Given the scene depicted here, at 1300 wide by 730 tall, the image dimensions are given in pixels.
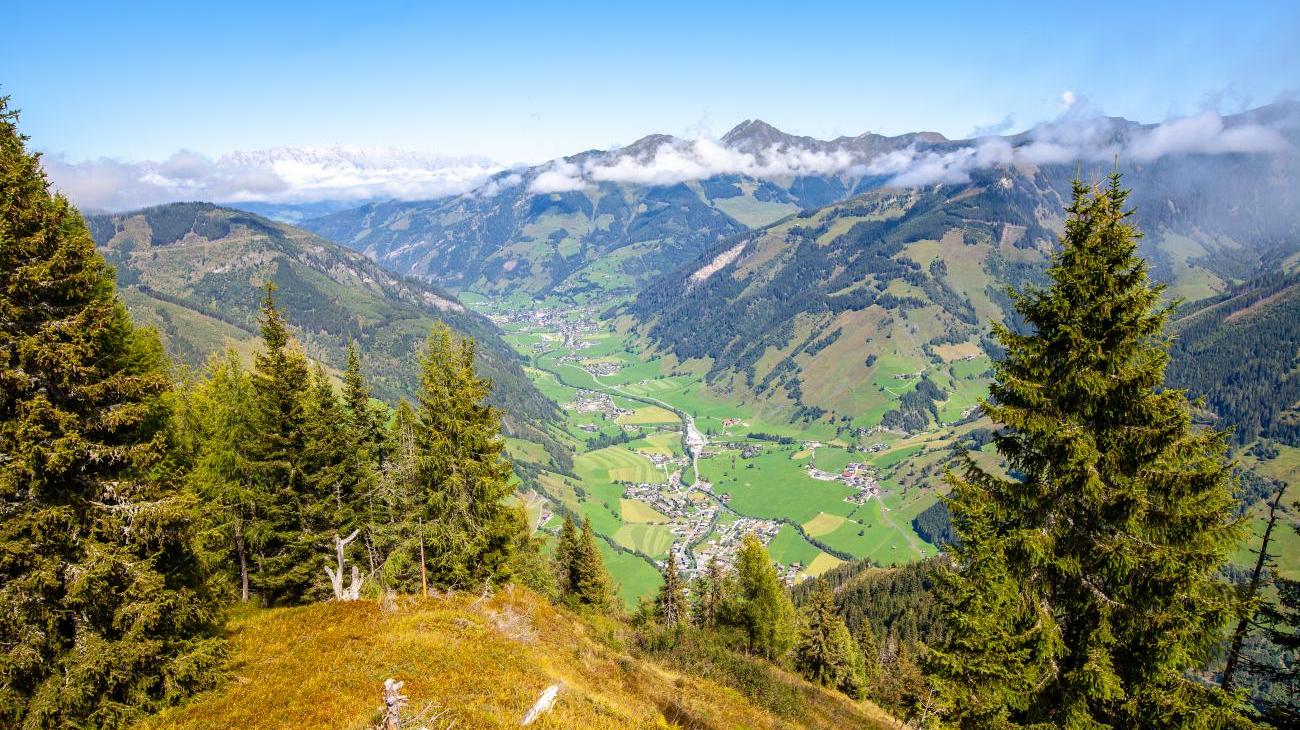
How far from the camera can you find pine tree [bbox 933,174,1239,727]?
14.1 m

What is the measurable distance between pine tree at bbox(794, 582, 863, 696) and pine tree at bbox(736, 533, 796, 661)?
3611mm

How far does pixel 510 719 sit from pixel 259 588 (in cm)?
2686

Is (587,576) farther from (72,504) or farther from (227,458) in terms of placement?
(72,504)

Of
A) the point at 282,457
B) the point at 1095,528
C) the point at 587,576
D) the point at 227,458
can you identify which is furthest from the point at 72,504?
the point at 587,576

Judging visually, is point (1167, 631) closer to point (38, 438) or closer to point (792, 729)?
point (792, 729)

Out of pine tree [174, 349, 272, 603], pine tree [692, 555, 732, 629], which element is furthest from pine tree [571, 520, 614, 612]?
pine tree [174, 349, 272, 603]

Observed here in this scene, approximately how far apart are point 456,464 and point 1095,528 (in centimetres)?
2606

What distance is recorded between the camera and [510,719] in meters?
18.0

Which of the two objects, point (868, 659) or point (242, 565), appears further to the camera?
point (868, 659)

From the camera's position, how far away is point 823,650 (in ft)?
195

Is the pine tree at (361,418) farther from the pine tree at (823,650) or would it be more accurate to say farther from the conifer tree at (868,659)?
the conifer tree at (868,659)

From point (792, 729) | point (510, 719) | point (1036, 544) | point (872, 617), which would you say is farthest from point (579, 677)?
point (872, 617)

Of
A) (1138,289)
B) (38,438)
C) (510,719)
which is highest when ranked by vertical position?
(1138,289)

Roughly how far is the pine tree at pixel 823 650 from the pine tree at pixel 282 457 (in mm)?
45020
